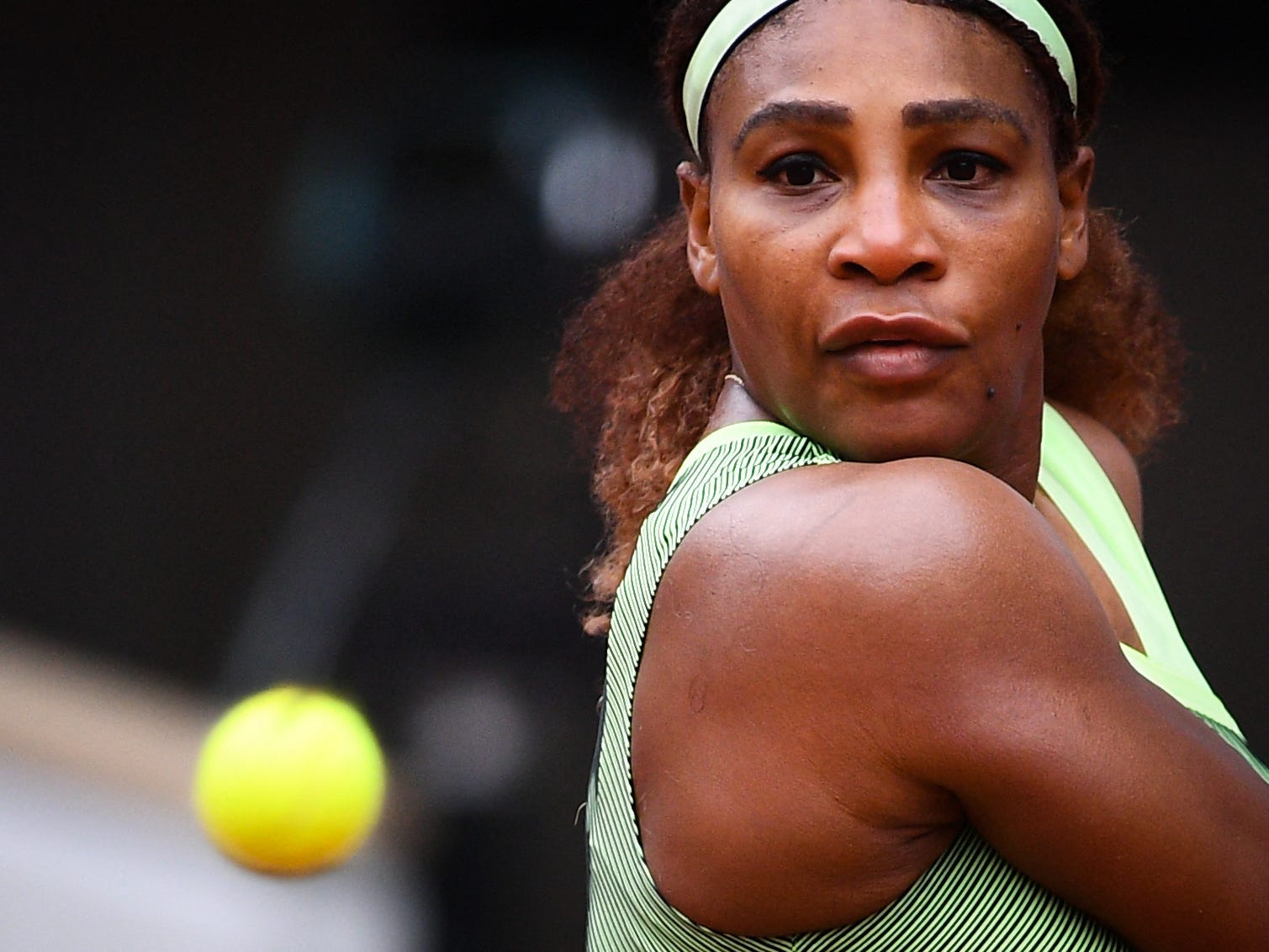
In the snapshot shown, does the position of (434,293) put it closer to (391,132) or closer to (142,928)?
(391,132)

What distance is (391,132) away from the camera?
302 centimetres

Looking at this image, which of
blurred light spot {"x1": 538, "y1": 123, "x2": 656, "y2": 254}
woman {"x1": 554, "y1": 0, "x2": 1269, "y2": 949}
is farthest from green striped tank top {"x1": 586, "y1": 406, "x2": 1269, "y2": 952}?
blurred light spot {"x1": 538, "y1": 123, "x2": 656, "y2": 254}

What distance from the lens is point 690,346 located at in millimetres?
1776

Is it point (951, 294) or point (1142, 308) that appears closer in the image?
point (951, 294)

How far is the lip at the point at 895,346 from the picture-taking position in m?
1.33

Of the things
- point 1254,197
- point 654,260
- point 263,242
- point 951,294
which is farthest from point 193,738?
point 1254,197

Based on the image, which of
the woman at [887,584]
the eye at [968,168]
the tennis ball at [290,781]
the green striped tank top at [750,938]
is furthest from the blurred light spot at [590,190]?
the eye at [968,168]

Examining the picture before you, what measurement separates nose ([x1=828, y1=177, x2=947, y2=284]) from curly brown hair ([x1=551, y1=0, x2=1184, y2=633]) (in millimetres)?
190

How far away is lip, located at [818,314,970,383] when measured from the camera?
133 cm

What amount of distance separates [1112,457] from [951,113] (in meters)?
0.89

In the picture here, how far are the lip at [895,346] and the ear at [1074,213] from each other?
28cm

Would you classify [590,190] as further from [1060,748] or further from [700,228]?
[1060,748]

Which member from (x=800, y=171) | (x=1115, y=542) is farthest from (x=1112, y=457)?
(x=800, y=171)

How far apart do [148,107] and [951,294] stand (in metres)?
2.13
